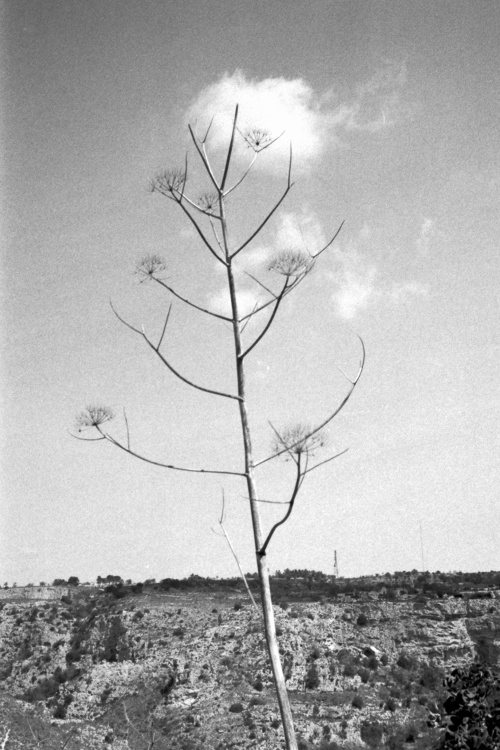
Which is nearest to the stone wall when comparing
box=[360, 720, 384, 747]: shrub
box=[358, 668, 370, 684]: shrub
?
box=[358, 668, 370, 684]: shrub

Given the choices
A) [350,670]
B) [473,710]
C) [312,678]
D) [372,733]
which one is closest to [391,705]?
[372,733]

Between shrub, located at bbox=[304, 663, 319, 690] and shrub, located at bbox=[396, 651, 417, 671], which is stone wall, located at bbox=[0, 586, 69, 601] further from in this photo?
shrub, located at bbox=[396, 651, 417, 671]

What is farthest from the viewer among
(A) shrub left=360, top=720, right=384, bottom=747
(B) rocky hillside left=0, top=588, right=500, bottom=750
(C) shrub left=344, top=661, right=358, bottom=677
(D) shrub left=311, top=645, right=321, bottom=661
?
(D) shrub left=311, top=645, right=321, bottom=661

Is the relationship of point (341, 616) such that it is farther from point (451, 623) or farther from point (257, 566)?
point (257, 566)

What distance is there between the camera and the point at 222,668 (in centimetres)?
3434

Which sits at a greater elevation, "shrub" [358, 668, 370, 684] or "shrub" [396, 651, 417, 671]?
"shrub" [396, 651, 417, 671]

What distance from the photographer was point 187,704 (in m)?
31.5

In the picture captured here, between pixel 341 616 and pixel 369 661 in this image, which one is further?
pixel 341 616

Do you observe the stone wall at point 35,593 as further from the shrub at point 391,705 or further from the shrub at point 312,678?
the shrub at point 391,705

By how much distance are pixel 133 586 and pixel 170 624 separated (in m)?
10.2

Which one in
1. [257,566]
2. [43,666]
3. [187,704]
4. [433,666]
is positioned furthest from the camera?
[43,666]

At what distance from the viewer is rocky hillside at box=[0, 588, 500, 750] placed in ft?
92.0

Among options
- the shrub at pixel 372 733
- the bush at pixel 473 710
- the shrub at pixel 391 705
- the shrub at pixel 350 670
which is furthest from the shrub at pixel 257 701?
the bush at pixel 473 710

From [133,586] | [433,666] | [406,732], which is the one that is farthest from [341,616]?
[133,586]
